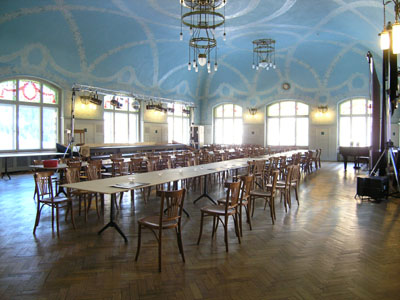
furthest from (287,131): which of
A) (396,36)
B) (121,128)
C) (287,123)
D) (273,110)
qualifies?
(396,36)

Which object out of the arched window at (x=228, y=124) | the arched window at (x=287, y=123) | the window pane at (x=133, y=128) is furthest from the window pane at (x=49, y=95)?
Answer: the arched window at (x=287, y=123)

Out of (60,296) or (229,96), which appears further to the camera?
(229,96)

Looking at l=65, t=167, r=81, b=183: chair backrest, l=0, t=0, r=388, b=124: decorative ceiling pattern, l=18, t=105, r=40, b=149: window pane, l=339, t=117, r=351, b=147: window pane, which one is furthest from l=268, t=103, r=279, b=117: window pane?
l=65, t=167, r=81, b=183: chair backrest

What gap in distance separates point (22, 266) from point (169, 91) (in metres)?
15.7

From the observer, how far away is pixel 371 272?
3350 mm

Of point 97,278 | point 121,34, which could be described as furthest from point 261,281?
point 121,34

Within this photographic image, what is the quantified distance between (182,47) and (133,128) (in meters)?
4.76

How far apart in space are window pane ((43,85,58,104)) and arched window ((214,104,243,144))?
10.6 meters

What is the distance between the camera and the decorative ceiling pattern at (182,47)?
1076 cm

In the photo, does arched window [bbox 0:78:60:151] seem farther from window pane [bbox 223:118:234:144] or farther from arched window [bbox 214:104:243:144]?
window pane [bbox 223:118:234:144]

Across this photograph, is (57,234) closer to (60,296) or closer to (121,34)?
(60,296)

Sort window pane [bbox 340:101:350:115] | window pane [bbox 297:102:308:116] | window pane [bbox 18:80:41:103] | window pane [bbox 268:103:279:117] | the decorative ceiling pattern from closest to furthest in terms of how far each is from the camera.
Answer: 1. the decorative ceiling pattern
2. window pane [bbox 18:80:41:103]
3. window pane [bbox 340:101:350:115]
4. window pane [bbox 297:102:308:116]
5. window pane [bbox 268:103:279:117]

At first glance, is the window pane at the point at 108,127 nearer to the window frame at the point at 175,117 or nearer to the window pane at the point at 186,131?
the window frame at the point at 175,117

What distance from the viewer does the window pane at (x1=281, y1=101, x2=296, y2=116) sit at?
18.7 metres
